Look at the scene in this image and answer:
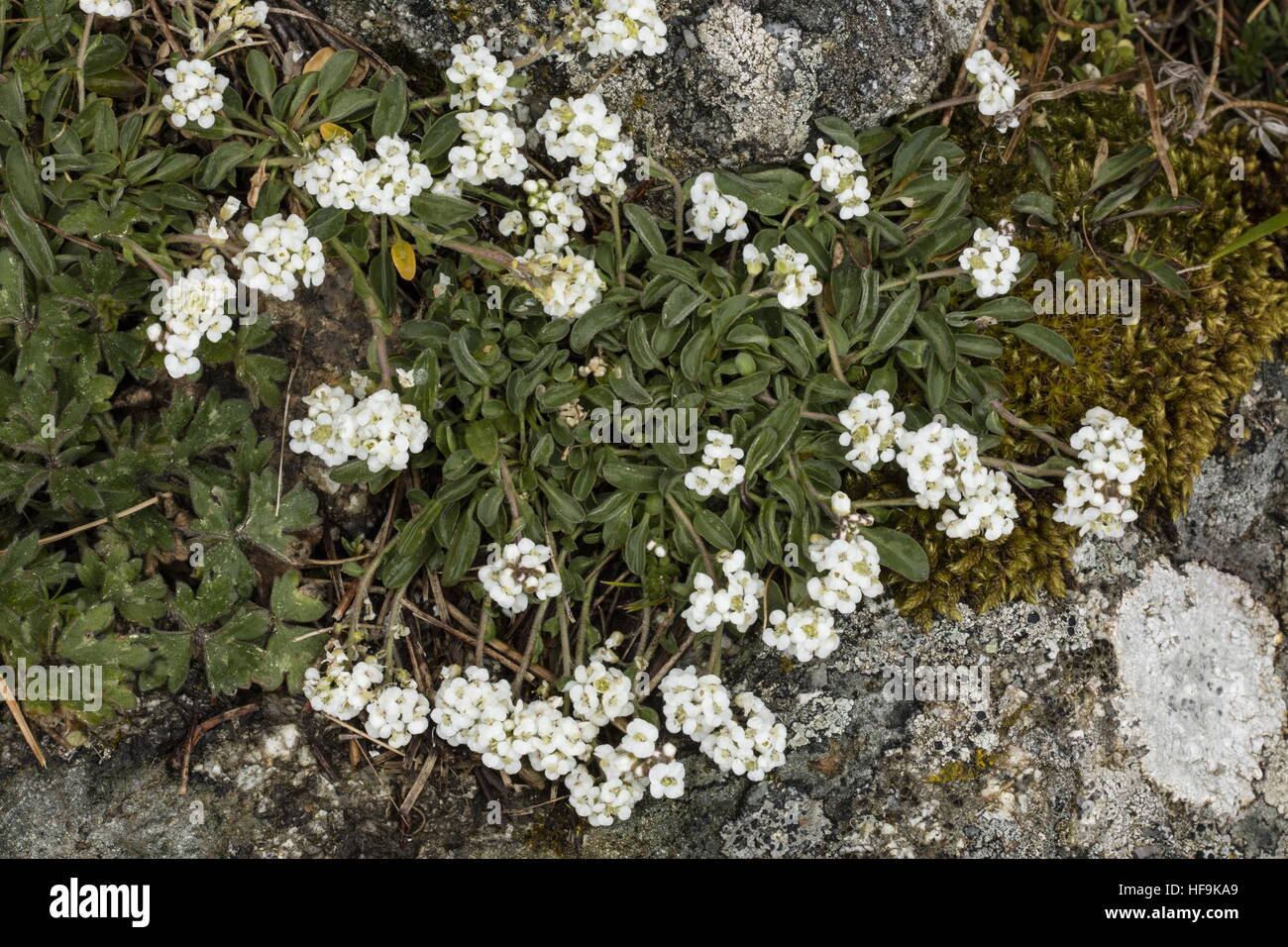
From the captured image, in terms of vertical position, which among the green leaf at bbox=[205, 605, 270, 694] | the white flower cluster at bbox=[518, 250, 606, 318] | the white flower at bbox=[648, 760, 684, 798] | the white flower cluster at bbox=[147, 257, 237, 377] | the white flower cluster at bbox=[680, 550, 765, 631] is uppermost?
the white flower cluster at bbox=[518, 250, 606, 318]

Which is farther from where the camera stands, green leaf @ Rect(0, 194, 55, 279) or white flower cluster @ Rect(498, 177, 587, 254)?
white flower cluster @ Rect(498, 177, 587, 254)

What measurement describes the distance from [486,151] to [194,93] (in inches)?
40.4

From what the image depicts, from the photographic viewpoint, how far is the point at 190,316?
329 cm

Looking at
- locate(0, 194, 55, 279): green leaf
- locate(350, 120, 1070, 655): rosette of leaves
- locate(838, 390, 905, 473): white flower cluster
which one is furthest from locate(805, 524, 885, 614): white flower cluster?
locate(0, 194, 55, 279): green leaf

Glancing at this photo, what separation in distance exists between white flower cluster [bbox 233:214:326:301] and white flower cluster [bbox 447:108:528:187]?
0.60m

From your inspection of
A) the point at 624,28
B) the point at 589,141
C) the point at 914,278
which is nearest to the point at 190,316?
the point at 589,141

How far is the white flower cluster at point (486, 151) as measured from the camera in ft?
11.6

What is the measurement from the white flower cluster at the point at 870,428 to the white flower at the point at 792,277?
0.43 meters

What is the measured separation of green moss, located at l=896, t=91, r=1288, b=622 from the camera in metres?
3.94

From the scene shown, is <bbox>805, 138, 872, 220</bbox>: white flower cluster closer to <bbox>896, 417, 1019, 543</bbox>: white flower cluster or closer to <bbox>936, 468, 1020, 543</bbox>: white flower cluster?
<bbox>896, 417, 1019, 543</bbox>: white flower cluster

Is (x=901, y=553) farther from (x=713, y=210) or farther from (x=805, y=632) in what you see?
(x=713, y=210)

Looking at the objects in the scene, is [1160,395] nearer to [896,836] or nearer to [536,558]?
[896,836]

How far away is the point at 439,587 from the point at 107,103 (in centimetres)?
214

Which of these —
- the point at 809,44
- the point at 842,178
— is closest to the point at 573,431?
the point at 842,178
